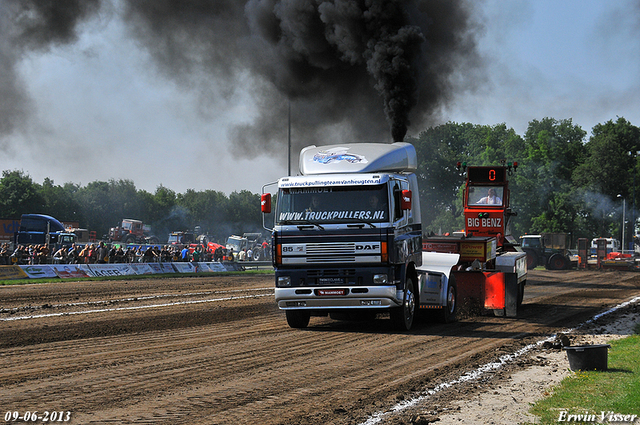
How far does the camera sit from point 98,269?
96.7 ft

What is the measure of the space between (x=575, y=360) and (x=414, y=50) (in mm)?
16474

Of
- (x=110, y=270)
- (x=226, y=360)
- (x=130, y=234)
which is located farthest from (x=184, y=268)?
(x=130, y=234)

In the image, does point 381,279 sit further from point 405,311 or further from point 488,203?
point 488,203

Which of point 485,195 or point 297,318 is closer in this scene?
point 297,318

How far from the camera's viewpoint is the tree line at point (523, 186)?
6862 centimetres

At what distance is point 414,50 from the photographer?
2245 cm

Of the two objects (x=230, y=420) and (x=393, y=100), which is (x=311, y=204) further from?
(x=393, y=100)

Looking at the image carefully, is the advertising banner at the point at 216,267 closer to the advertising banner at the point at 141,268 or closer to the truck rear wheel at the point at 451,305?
the advertising banner at the point at 141,268

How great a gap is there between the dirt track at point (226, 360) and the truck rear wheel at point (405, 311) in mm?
201

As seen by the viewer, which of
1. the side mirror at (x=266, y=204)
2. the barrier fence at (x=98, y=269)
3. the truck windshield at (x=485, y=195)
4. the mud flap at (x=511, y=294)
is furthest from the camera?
the barrier fence at (x=98, y=269)

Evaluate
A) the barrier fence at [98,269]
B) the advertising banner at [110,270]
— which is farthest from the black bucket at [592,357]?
the advertising banner at [110,270]

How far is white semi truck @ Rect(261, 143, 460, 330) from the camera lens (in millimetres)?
11195

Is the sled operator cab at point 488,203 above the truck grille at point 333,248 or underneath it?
above

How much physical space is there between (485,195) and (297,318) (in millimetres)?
9614
